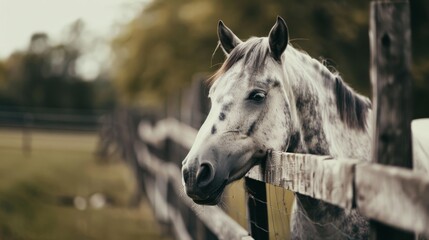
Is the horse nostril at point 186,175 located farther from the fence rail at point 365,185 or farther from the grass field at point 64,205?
the grass field at point 64,205

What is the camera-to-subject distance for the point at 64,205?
35.1 ft

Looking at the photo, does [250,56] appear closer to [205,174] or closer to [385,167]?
[205,174]

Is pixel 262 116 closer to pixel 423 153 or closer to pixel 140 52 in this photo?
pixel 423 153

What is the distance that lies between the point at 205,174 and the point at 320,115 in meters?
0.87

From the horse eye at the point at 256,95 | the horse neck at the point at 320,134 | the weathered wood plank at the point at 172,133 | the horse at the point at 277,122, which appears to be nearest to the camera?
the horse at the point at 277,122

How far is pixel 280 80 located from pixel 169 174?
528 centimetres

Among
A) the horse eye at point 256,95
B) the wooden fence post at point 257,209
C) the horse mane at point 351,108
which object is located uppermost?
the horse eye at point 256,95

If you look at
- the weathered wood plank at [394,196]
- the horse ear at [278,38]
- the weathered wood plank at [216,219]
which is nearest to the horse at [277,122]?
the horse ear at [278,38]

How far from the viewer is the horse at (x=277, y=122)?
9.63 feet

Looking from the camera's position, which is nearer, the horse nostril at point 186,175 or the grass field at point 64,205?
the horse nostril at point 186,175

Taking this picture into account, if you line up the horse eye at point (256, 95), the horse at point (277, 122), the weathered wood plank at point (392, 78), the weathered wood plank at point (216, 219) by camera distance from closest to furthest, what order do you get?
1. the weathered wood plank at point (392, 78)
2. the horse at point (277, 122)
3. the horse eye at point (256, 95)
4. the weathered wood plank at point (216, 219)

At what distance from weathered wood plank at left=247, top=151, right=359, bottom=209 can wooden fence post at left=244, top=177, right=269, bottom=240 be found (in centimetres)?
16

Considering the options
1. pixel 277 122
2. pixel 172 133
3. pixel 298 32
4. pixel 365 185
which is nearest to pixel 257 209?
pixel 277 122

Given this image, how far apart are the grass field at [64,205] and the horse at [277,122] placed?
4.58 metres
